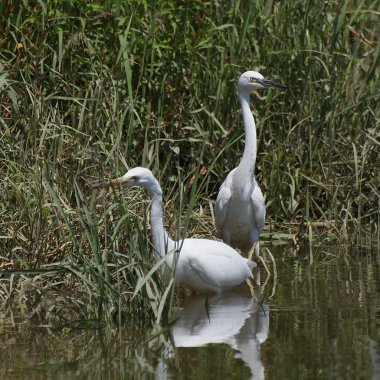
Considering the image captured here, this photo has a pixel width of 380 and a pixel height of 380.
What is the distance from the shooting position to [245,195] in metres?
8.49

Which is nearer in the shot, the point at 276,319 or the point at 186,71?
the point at 276,319

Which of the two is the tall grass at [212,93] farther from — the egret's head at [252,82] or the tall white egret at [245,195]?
the egret's head at [252,82]

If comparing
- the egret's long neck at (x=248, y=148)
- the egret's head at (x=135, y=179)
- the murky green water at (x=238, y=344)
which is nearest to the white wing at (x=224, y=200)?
the egret's long neck at (x=248, y=148)

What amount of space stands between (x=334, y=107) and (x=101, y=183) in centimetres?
325

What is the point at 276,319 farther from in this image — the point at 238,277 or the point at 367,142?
the point at 367,142

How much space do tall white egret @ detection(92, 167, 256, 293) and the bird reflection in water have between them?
114mm

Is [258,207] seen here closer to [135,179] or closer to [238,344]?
[135,179]

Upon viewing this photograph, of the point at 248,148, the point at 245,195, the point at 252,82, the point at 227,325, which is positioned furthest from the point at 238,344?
the point at 252,82

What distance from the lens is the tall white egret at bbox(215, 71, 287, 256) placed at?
8477 millimetres

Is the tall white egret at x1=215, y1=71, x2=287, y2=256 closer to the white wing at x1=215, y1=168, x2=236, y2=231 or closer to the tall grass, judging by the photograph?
the white wing at x1=215, y1=168, x2=236, y2=231

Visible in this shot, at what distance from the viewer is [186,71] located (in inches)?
383

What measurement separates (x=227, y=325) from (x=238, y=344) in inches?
23.3

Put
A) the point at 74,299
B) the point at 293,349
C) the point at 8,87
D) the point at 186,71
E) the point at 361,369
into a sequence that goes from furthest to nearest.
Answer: the point at 186,71
the point at 8,87
the point at 74,299
the point at 293,349
the point at 361,369

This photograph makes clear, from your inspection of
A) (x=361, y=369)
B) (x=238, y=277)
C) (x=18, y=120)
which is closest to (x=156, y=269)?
(x=361, y=369)
